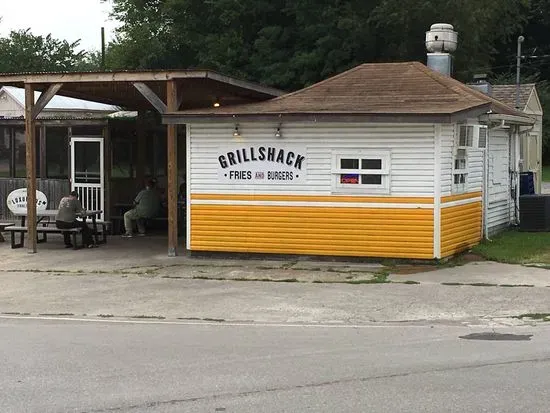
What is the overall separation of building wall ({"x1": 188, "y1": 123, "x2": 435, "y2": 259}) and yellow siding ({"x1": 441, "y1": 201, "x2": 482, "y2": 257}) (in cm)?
48

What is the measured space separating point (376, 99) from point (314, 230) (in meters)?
2.77

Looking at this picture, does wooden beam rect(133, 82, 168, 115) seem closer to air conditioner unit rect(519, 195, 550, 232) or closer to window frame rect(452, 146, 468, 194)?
window frame rect(452, 146, 468, 194)

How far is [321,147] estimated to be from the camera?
44.6 feet

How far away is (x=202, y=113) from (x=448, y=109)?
439cm

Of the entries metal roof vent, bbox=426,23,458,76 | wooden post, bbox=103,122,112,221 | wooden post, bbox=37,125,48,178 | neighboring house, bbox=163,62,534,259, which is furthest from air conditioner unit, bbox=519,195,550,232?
wooden post, bbox=37,125,48,178

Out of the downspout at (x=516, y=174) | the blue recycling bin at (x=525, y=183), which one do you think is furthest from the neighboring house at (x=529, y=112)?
the downspout at (x=516, y=174)

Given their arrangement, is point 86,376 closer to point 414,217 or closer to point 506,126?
point 414,217

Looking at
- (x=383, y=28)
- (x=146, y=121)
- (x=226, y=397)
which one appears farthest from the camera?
(x=383, y=28)

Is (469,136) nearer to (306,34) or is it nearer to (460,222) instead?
(460,222)

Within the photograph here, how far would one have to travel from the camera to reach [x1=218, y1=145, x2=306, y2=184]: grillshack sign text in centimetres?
1374

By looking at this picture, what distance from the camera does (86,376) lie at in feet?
20.8

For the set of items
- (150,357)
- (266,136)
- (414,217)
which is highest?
(266,136)

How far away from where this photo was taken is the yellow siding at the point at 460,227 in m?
13.4

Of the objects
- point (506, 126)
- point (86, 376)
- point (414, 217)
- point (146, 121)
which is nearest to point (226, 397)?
point (86, 376)
